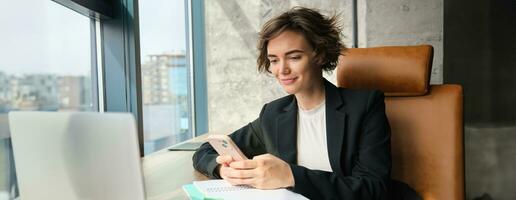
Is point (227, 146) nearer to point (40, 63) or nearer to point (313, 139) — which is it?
point (313, 139)

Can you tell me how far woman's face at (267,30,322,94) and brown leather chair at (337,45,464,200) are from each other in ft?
0.74

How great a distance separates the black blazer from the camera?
98 cm

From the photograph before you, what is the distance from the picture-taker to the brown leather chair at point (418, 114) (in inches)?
48.6

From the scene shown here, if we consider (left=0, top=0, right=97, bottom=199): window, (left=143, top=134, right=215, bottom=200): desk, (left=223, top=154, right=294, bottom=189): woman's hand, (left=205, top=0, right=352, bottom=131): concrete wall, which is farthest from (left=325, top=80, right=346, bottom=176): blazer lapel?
(left=205, top=0, right=352, bottom=131): concrete wall

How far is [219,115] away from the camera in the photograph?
9.16 ft

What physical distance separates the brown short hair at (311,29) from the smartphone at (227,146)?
1.31 feet

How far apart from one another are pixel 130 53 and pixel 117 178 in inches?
48.8

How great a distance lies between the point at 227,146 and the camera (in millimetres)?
1044

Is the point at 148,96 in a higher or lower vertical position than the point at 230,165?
higher

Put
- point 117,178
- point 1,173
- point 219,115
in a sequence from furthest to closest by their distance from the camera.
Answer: point 219,115, point 1,173, point 117,178

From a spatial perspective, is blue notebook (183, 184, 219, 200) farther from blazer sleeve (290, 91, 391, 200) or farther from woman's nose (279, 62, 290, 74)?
woman's nose (279, 62, 290, 74)

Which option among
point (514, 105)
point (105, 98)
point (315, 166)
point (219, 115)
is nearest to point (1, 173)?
point (105, 98)

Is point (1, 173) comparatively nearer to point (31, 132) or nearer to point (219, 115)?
point (31, 132)

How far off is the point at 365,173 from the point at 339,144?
0.13m
